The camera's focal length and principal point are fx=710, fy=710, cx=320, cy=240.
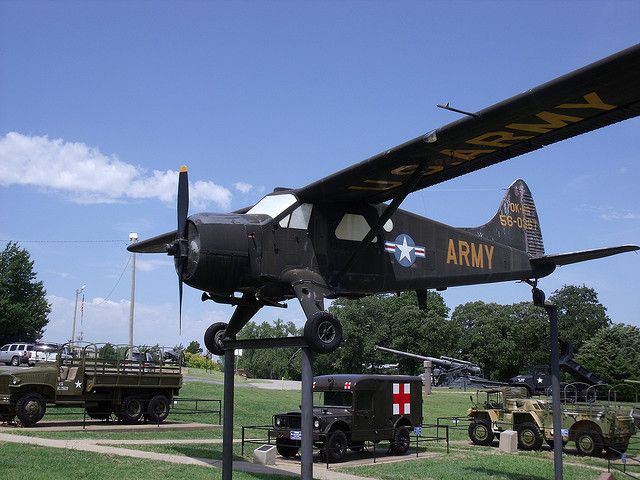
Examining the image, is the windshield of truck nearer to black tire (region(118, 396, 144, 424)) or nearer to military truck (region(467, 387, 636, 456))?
military truck (region(467, 387, 636, 456))

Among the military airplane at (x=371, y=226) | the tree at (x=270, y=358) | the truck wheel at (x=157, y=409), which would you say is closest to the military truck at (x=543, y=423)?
the military airplane at (x=371, y=226)

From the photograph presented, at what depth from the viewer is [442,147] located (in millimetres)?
9609

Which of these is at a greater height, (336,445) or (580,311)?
(580,311)

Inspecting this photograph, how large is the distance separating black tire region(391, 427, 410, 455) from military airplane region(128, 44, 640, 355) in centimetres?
799

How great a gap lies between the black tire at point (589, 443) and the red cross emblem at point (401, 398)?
5303 mm

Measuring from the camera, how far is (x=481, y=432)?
76.6 ft

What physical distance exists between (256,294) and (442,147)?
3.54 meters

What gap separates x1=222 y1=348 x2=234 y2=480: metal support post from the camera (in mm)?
11348

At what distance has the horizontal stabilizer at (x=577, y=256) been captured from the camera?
12805 mm

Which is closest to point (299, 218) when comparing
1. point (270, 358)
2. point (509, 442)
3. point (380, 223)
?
point (380, 223)

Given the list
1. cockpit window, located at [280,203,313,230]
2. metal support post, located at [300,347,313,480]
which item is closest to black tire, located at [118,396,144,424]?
cockpit window, located at [280,203,313,230]

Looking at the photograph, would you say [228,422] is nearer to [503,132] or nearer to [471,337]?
[503,132]

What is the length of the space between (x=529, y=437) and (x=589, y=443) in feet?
6.02

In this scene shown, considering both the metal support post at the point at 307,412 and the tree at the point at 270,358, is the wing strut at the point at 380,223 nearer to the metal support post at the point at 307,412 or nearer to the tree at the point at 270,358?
the metal support post at the point at 307,412
